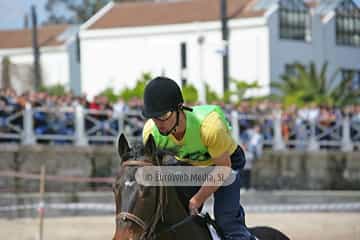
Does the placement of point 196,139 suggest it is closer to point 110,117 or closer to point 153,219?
point 153,219

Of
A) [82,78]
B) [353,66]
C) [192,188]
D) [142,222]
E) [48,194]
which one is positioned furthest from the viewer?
[353,66]

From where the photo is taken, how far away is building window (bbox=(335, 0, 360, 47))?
1807 inches

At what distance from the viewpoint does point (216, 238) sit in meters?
6.86

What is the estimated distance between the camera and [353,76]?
42562 millimetres

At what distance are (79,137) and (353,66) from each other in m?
29.5

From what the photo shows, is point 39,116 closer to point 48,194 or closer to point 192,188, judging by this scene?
point 48,194

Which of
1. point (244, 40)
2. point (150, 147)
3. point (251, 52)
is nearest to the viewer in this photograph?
point (150, 147)

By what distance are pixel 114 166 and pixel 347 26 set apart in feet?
92.0

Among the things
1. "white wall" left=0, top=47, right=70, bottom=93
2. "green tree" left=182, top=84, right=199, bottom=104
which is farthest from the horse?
"white wall" left=0, top=47, right=70, bottom=93

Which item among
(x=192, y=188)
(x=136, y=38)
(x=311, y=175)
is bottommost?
(x=311, y=175)

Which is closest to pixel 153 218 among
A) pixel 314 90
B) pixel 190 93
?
pixel 190 93

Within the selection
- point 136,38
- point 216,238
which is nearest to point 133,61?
point 136,38

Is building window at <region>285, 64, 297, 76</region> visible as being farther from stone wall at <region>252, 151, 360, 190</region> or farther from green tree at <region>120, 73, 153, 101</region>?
stone wall at <region>252, 151, 360, 190</region>

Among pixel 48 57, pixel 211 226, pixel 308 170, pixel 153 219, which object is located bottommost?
pixel 308 170
